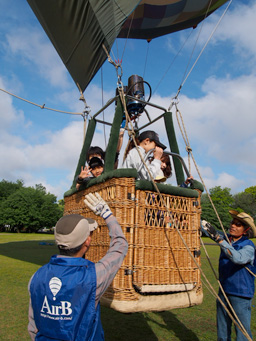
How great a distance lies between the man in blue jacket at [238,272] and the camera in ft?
9.60

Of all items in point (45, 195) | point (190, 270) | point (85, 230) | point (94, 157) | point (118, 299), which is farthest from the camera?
point (45, 195)

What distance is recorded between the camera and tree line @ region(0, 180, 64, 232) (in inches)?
1652

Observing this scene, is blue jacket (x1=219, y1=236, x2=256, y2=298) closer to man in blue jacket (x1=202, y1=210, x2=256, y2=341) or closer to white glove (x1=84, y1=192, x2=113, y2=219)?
man in blue jacket (x1=202, y1=210, x2=256, y2=341)

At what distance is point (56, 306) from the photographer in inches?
61.6

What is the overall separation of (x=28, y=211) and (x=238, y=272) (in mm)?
43545

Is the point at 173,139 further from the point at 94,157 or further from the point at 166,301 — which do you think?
the point at 166,301

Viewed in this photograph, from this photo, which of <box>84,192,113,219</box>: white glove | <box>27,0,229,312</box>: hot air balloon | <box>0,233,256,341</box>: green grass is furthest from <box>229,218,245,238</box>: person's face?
<box>84,192,113,219</box>: white glove

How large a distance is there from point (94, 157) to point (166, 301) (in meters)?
1.85

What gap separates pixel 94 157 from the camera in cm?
354

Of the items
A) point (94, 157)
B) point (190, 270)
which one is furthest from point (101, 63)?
point (190, 270)

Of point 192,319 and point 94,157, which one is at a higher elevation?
point 94,157

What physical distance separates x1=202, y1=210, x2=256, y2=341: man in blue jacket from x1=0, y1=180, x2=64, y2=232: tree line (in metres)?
42.7

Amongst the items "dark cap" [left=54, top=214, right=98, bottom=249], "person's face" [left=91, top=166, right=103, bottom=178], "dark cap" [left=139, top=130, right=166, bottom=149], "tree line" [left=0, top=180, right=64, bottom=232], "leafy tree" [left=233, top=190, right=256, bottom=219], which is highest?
"leafy tree" [left=233, top=190, right=256, bottom=219]

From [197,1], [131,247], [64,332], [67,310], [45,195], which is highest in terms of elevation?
[45,195]
